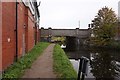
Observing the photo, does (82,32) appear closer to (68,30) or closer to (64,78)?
(68,30)

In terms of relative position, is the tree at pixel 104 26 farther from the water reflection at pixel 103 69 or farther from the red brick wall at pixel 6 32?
the red brick wall at pixel 6 32

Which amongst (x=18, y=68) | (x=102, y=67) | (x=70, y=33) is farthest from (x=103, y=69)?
(x=70, y=33)

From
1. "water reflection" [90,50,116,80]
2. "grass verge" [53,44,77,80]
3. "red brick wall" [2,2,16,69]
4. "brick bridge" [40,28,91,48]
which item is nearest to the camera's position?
"grass verge" [53,44,77,80]

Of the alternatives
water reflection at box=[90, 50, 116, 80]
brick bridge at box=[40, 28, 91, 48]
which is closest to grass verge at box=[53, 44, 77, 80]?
water reflection at box=[90, 50, 116, 80]

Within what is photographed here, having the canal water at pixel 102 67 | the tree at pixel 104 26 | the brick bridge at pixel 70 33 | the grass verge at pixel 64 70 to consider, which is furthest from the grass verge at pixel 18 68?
the brick bridge at pixel 70 33

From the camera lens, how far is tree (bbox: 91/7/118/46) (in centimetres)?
6100

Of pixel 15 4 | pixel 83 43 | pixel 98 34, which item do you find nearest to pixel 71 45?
pixel 83 43

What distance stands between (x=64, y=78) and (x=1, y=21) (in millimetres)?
3264

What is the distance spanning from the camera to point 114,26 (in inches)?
2388

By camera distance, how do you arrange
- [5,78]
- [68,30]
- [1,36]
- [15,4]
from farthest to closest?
[68,30], [15,4], [1,36], [5,78]

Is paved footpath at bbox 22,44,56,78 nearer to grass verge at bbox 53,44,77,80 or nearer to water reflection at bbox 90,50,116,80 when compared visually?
grass verge at bbox 53,44,77,80

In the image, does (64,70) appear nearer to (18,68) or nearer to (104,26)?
(18,68)

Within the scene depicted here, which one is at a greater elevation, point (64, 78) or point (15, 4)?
point (15, 4)

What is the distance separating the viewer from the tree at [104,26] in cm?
6100
